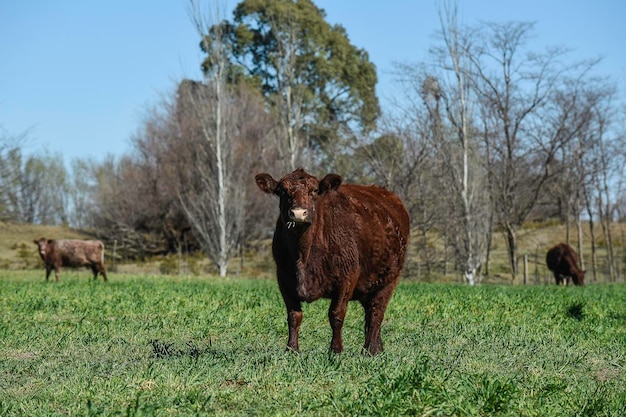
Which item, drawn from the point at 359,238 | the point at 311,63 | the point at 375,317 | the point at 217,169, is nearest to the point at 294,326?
the point at 359,238

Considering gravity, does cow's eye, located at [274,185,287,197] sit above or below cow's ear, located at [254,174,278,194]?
below

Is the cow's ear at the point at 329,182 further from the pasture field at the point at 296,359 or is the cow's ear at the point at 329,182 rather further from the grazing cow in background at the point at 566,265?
the grazing cow in background at the point at 566,265

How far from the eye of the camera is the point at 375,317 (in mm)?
9102

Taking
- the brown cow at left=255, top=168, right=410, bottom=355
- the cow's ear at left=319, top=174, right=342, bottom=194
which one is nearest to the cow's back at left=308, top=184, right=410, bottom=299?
the brown cow at left=255, top=168, right=410, bottom=355

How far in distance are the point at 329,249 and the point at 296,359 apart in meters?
1.42

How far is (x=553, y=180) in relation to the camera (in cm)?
3997

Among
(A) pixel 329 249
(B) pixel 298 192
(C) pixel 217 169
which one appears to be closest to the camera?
(B) pixel 298 192

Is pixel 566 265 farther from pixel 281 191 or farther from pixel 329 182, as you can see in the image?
pixel 281 191

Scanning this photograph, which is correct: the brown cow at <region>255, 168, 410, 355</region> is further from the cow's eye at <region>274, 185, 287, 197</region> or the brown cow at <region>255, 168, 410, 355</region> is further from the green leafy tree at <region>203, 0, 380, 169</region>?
the green leafy tree at <region>203, 0, 380, 169</region>

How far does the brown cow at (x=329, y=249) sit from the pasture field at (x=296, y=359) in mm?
539

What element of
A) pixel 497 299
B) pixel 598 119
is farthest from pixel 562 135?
pixel 497 299

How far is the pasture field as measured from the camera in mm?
5727

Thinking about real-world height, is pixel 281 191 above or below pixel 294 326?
above

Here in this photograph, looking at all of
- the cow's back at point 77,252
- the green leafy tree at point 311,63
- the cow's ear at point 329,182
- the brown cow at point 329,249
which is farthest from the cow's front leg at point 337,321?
the green leafy tree at point 311,63
